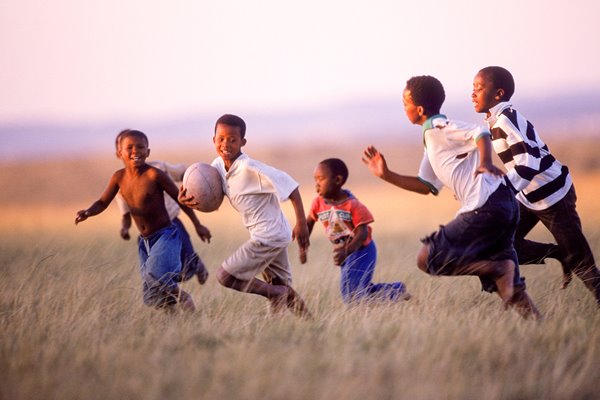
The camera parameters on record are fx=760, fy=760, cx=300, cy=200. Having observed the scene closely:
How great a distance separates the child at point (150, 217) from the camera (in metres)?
6.96

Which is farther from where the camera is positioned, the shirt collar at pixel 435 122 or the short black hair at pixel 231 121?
the short black hair at pixel 231 121

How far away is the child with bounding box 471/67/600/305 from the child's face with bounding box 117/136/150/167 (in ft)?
10.3

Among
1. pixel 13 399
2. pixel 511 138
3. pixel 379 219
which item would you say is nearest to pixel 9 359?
pixel 13 399

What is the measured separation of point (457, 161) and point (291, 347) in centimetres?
205

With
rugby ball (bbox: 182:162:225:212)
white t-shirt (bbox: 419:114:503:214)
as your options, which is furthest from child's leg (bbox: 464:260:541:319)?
rugby ball (bbox: 182:162:225:212)

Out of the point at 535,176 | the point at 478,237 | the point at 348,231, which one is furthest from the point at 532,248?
the point at 348,231

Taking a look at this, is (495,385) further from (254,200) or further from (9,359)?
(9,359)

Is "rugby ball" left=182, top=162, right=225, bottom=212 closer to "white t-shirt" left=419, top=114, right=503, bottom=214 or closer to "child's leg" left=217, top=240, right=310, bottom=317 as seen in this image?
"child's leg" left=217, top=240, right=310, bottom=317

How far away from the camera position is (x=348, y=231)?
7152 millimetres

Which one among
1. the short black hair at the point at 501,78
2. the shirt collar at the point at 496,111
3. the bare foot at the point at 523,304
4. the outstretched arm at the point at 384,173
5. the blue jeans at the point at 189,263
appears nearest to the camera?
the outstretched arm at the point at 384,173

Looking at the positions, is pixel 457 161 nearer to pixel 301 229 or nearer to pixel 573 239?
pixel 301 229

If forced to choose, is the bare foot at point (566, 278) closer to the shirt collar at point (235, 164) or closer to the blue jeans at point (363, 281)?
the blue jeans at point (363, 281)

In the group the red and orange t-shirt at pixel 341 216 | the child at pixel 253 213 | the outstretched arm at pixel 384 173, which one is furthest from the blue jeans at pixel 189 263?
the outstretched arm at pixel 384 173

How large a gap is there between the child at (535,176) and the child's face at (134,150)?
3.15 m
